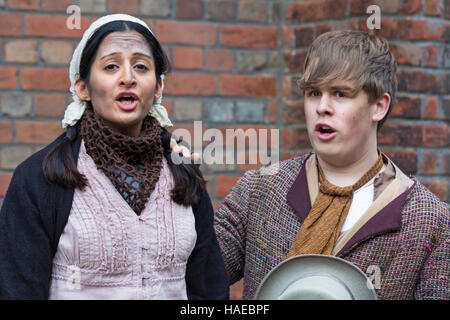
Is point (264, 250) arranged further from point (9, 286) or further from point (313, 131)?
point (9, 286)

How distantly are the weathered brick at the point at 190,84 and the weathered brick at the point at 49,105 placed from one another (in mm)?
530

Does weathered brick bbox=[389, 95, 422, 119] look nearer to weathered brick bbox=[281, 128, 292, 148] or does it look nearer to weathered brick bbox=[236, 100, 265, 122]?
weathered brick bbox=[281, 128, 292, 148]

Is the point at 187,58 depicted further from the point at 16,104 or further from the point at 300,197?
the point at 300,197

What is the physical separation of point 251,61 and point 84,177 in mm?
1639

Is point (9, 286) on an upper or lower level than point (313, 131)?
lower

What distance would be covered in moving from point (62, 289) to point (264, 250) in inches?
31.7

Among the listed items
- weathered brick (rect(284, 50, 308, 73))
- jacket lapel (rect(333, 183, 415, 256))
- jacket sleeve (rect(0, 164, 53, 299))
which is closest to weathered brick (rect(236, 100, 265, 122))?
weathered brick (rect(284, 50, 308, 73))

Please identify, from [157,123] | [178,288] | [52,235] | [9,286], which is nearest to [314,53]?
[157,123]

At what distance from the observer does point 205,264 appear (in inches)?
93.0

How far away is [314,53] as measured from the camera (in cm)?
249

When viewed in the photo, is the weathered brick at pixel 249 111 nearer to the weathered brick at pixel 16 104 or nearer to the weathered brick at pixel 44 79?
the weathered brick at pixel 44 79

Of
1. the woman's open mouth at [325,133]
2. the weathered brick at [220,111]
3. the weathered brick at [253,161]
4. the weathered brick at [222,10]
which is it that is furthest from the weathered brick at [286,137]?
the woman's open mouth at [325,133]

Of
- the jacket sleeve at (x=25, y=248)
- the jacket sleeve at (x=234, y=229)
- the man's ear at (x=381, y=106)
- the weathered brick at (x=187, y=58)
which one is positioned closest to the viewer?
the jacket sleeve at (x=25, y=248)

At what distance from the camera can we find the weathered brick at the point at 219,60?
3477mm
